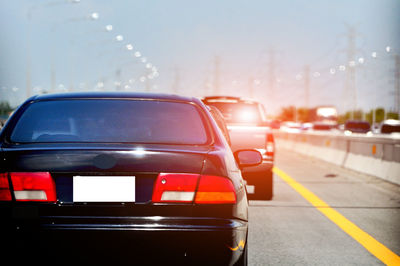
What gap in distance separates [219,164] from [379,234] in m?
3.90

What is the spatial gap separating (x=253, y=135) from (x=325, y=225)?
277 cm

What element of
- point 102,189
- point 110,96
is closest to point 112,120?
point 110,96

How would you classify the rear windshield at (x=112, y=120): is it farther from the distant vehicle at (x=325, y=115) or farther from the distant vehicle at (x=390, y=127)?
the distant vehicle at (x=325, y=115)

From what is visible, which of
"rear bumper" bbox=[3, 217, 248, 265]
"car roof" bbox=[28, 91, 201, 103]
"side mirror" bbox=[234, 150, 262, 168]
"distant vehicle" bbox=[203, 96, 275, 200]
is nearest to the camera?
"rear bumper" bbox=[3, 217, 248, 265]

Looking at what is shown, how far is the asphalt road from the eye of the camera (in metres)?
6.11

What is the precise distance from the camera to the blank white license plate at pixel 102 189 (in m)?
3.84

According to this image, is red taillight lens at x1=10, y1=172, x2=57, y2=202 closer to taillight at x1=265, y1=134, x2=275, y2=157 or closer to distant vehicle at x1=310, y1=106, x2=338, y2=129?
taillight at x1=265, y1=134, x2=275, y2=157

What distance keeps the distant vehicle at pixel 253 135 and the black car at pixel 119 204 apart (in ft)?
19.1

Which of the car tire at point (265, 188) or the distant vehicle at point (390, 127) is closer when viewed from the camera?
the car tire at point (265, 188)

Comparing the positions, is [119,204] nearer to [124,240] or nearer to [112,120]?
[124,240]

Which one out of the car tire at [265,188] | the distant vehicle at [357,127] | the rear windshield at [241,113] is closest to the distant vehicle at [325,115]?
the distant vehicle at [357,127]

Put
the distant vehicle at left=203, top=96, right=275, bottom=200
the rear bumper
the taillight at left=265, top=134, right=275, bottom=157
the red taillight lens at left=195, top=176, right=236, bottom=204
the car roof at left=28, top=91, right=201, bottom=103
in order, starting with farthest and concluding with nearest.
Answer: the taillight at left=265, top=134, right=275, bottom=157
the distant vehicle at left=203, top=96, right=275, bottom=200
the car roof at left=28, top=91, right=201, bottom=103
the red taillight lens at left=195, top=176, right=236, bottom=204
the rear bumper

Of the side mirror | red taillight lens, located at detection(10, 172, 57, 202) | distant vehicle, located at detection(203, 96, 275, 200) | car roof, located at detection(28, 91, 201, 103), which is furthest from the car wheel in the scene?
red taillight lens, located at detection(10, 172, 57, 202)

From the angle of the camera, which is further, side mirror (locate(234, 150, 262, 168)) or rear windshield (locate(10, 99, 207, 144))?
side mirror (locate(234, 150, 262, 168))
